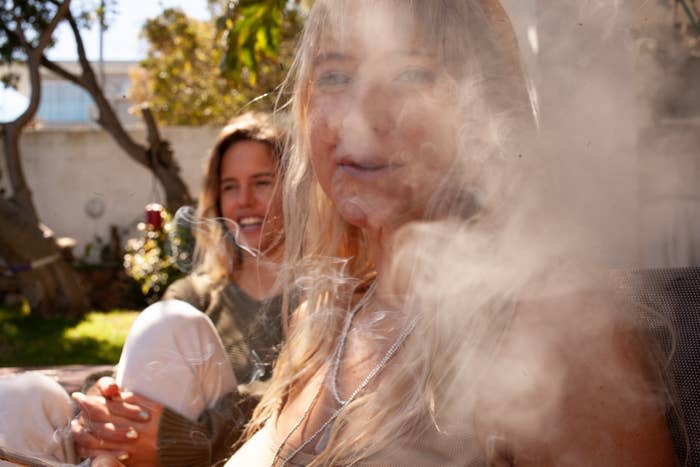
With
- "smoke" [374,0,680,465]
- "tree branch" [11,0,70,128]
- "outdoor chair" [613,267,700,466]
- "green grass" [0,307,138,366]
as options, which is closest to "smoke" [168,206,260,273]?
"smoke" [374,0,680,465]

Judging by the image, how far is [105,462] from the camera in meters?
1.64

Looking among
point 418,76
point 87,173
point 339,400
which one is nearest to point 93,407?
point 339,400

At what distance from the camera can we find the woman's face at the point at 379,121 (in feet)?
4.41

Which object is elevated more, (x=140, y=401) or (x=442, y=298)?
(x=442, y=298)

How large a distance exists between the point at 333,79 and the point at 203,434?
0.83 metres

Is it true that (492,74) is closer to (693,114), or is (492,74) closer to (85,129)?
(693,114)

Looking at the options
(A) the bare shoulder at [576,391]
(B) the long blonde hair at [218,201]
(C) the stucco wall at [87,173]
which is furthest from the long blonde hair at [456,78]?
(C) the stucco wall at [87,173]

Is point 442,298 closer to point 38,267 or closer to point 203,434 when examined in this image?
point 203,434

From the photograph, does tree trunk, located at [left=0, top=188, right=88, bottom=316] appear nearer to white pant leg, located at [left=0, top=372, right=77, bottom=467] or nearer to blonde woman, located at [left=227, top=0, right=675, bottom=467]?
white pant leg, located at [left=0, top=372, right=77, bottom=467]

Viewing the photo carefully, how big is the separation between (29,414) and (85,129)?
11.2 m

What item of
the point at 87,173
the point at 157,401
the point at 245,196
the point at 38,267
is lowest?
the point at 38,267

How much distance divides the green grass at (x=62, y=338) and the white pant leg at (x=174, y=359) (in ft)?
17.2

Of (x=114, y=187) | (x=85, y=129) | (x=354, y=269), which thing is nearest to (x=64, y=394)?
(x=354, y=269)

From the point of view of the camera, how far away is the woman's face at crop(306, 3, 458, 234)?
1344mm
